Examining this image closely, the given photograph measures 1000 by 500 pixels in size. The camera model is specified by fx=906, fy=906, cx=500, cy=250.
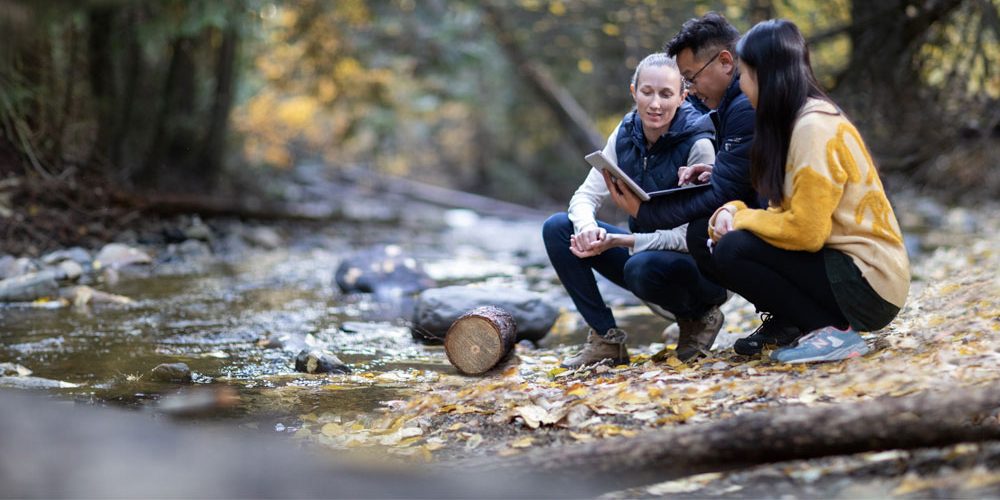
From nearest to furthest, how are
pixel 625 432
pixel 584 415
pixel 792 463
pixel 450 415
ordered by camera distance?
pixel 792 463 → pixel 625 432 → pixel 584 415 → pixel 450 415

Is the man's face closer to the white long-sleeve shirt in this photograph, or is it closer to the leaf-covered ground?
the white long-sleeve shirt

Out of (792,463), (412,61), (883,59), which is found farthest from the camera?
(412,61)

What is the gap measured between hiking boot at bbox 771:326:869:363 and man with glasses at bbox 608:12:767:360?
52 cm

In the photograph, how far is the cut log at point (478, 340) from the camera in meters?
4.38

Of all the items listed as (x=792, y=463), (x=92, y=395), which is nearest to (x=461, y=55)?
(x=92, y=395)

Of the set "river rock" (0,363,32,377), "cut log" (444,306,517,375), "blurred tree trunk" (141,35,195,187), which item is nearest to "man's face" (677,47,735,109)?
"cut log" (444,306,517,375)

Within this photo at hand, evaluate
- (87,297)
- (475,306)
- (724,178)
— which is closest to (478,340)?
(475,306)

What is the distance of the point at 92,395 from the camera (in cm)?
397

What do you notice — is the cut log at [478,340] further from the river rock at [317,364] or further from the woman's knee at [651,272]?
the woman's knee at [651,272]

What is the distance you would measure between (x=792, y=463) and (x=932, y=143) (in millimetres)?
7321

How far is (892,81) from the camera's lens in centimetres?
862

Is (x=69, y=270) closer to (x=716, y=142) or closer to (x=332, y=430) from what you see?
(x=332, y=430)

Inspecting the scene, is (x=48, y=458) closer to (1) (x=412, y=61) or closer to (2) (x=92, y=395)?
(2) (x=92, y=395)

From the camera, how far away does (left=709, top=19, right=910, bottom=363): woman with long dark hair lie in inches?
133
